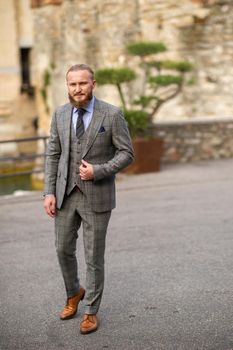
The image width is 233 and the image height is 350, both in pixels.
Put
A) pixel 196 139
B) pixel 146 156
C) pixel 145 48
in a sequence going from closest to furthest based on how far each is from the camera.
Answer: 1. pixel 146 156
2. pixel 145 48
3. pixel 196 139

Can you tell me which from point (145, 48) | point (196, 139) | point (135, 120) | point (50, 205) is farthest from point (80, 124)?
point (196, 139)

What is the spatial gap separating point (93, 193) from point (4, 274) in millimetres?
1857

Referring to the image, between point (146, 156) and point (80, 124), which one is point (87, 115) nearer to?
point (80, 124)

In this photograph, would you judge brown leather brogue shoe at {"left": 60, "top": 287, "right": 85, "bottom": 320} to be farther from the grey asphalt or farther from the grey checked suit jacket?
the grey checked suit jacket

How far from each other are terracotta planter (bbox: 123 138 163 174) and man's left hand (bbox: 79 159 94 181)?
712 cm

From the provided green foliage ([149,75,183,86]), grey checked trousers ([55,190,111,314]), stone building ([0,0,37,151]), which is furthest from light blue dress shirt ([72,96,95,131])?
stone building ([0,0,37,151])

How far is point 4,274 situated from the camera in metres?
5.70

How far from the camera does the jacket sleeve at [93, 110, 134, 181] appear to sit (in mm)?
4098

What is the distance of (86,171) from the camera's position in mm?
4051

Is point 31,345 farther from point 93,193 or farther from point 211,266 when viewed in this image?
point 211,266

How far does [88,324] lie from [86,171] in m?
0.93

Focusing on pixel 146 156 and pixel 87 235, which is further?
pixel 146 156

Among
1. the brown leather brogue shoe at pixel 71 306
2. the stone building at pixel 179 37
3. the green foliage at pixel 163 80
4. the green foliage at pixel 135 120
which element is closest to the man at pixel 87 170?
the brown leather brogue shoe at pixel 71 306

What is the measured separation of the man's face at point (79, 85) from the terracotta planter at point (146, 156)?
281 inches
